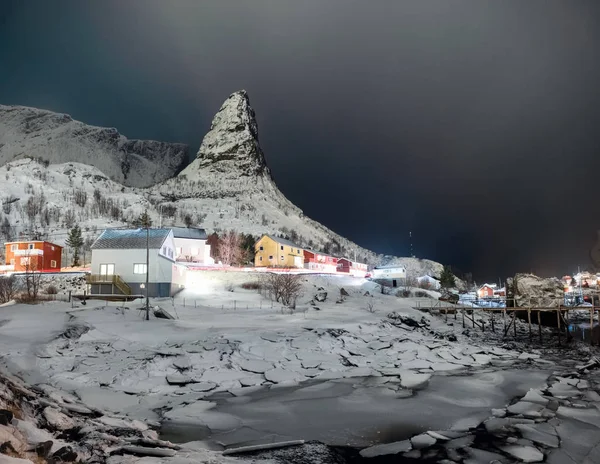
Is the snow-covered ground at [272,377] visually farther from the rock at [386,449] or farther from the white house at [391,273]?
the white house at [391,273]

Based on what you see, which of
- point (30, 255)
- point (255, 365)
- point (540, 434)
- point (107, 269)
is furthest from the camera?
point (30, 255)

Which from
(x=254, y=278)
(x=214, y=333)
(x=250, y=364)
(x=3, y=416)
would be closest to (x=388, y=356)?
(x=250, y=364)

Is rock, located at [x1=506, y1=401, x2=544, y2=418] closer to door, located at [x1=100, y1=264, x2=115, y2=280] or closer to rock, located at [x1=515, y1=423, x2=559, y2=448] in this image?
rock, located at [x1=515, y1=423, x2=559, y2=448]

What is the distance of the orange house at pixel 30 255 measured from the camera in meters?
63.6

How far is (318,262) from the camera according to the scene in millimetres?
101688

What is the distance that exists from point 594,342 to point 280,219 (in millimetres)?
149210

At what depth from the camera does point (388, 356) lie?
26469 mm

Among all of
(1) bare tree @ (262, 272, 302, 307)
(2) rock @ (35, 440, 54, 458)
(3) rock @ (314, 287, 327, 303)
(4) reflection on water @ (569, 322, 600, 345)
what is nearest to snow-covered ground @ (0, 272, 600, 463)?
(2) rock @ (35, 440, 54, 458)

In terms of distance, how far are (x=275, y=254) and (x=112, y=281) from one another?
152ft

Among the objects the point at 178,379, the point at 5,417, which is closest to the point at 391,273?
the point at 178,379

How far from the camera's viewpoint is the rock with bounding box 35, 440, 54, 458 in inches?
320

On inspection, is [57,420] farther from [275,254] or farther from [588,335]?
[275,254]

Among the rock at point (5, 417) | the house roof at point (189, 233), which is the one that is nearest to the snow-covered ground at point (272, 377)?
the rock at point (5, 417)

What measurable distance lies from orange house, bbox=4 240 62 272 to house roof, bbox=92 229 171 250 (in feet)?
78.9
